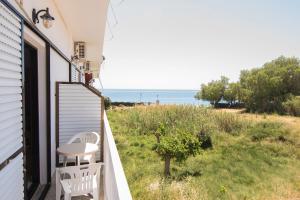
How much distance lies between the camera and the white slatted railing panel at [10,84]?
6.35 ft

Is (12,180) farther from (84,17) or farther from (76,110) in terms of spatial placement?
(84,17)

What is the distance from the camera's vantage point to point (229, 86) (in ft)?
124

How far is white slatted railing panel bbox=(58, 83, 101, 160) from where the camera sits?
4.92 m

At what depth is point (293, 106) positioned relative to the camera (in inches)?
977

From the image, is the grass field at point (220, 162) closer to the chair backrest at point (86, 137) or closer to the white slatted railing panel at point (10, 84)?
the chair backrest at point (86, 137)

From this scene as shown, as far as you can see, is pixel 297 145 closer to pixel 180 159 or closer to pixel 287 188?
pixel 287 188

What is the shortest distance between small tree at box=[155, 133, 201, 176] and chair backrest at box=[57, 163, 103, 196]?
4253mm

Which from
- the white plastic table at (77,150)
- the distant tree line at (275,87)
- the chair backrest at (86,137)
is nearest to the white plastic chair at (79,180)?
the white plastic table at (77,150)

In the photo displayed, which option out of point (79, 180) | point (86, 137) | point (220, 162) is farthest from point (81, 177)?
point (220, 162)

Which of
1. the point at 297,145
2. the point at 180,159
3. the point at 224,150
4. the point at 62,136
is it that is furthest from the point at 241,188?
the point at 297,145

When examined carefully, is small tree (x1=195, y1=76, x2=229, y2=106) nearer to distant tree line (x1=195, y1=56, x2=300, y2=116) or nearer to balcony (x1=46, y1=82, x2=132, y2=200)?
distant tree line (x1=195, y1=56, x2=300, y2=116)

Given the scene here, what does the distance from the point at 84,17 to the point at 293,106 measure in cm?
2408

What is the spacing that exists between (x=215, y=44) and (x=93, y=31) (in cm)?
2564

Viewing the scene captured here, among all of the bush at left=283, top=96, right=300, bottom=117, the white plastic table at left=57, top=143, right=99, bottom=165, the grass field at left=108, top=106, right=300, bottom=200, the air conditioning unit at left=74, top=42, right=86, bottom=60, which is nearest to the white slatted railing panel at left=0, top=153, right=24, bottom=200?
the white plastic table at left=57, top=143, right=99, bottom=165
